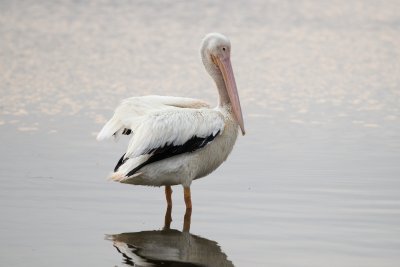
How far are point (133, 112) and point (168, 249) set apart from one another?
1256 mm

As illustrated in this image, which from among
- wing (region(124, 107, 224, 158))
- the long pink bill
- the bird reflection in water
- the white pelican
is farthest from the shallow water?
the long pink bill

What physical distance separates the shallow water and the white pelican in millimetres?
276

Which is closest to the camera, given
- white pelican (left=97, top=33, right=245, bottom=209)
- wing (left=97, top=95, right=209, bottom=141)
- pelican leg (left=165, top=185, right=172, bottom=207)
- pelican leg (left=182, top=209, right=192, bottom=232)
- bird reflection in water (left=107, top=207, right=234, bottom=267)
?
bird reflection in water (left=107, top=207, right=234, bottom=267)

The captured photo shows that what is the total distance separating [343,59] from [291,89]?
312cm

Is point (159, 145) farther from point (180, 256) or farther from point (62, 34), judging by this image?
point (62, 34)

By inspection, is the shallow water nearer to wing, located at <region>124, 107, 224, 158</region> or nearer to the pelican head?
wing, located at <region>124, 107, 224, 158</region>

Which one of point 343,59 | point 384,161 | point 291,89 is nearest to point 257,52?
point 343,59

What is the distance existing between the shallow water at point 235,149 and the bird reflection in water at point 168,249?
3cm

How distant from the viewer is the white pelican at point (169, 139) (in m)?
6.42

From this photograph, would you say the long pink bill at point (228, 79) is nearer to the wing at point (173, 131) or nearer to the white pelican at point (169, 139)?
the white pelican at point (169, 139)

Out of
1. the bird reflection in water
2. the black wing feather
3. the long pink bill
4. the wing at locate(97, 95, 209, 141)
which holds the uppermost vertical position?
the long pink bill

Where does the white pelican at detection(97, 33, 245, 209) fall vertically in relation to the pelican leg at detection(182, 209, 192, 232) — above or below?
above

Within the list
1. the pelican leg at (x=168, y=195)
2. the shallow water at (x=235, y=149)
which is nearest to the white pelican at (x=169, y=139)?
the pelican leg at (x=168, y=195)

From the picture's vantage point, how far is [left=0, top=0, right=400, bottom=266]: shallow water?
232 inches
